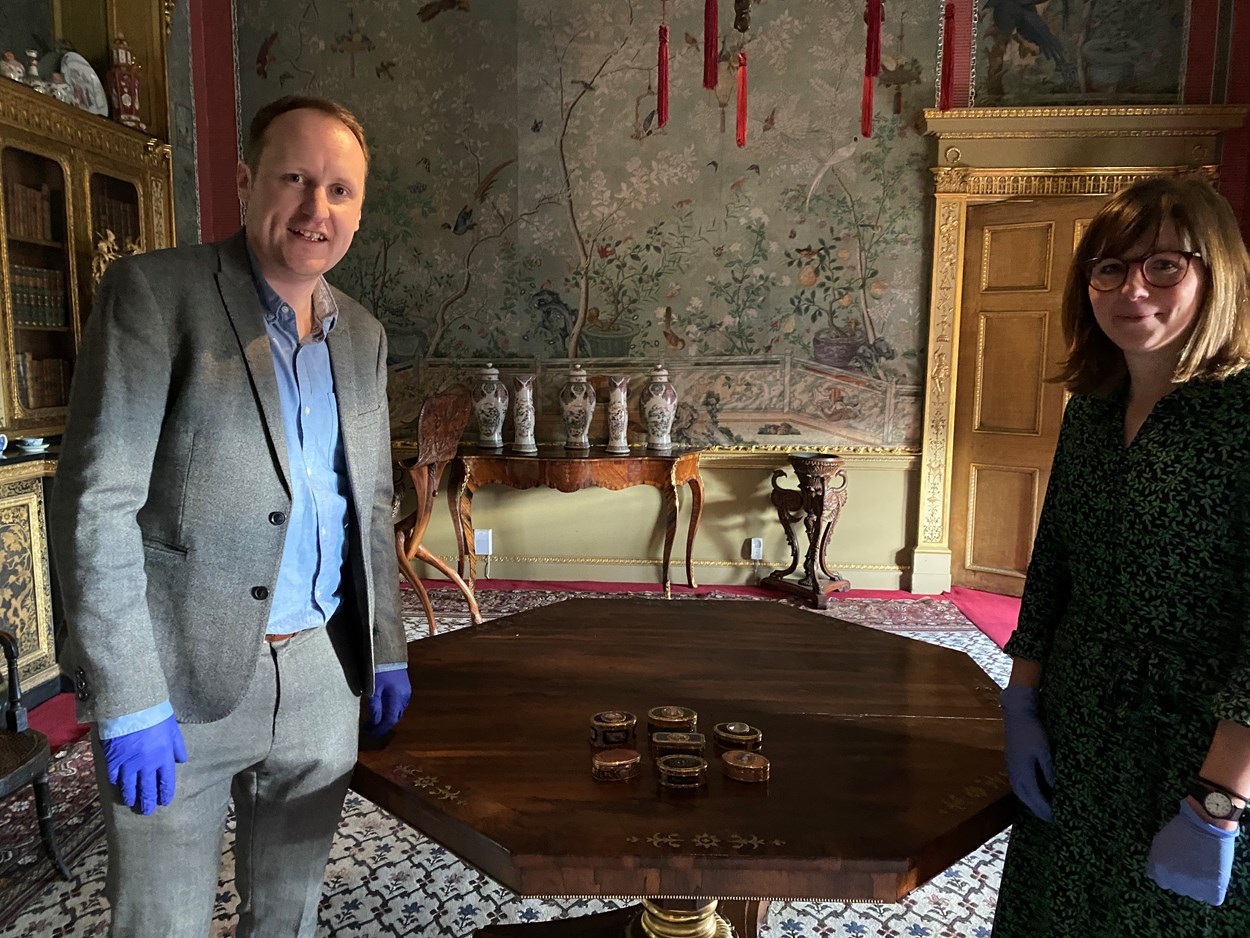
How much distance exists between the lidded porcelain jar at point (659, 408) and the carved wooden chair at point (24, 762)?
11.3 feet

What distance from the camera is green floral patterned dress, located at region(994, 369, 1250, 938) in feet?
3.68

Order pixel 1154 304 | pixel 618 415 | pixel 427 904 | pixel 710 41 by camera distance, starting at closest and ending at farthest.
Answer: pixel 1154 304
pixel 427 904
pixel 710 41
pixel 618 415

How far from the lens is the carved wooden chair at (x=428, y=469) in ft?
14.1

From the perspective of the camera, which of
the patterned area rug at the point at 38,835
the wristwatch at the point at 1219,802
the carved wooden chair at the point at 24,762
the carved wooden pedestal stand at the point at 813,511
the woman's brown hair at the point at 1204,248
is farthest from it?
the carved wooden pedestal stand at the point at 813,511

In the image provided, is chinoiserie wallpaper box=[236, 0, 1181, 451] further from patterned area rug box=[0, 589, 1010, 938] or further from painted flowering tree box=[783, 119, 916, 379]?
patterned area rug box=[0, 589, 1010, 938]

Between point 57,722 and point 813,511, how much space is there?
12.4ft

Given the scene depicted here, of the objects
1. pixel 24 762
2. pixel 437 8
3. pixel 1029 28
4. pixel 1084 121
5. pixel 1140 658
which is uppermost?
pixel 437 8

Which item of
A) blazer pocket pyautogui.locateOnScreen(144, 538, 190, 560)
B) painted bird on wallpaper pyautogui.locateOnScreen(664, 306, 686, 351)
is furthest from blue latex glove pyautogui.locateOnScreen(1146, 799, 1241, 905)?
painted bird on wallpaper pyautogui.locateOnScreen(664, 306, 686, 351)

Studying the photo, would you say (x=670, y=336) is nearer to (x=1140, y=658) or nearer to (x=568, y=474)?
(x=568, y=474)

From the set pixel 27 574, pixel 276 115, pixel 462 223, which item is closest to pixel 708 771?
pixel 276 115

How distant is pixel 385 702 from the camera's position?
1517 mm

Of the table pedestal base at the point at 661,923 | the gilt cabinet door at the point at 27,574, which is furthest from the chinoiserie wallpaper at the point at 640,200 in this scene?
the table pedestal base at the point at 661,923

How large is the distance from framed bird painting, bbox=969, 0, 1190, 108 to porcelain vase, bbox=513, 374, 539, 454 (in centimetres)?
314

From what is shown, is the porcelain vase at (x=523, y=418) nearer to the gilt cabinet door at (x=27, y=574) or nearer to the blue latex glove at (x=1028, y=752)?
the gilt cabinet door at (x=27, y=574)
